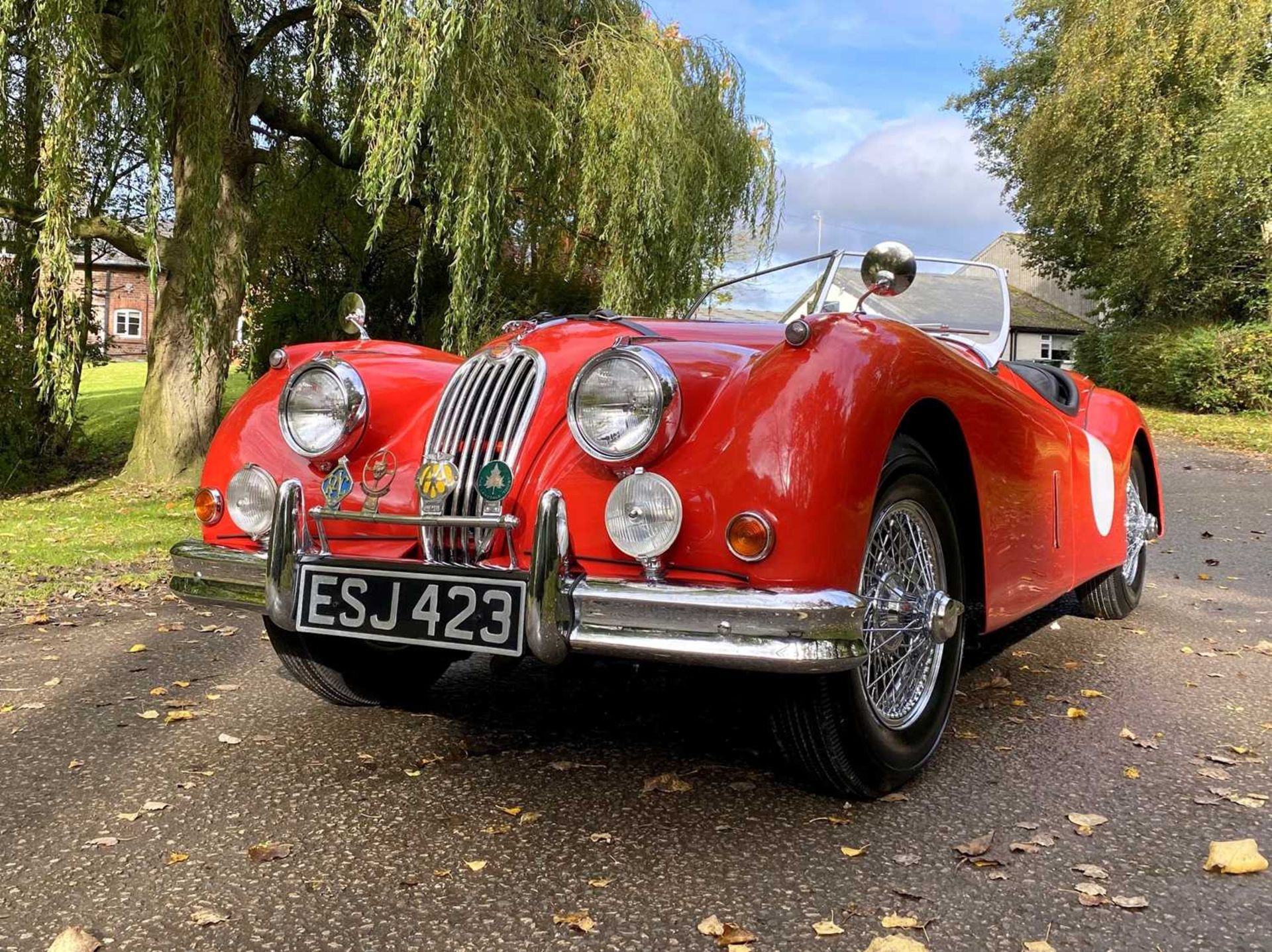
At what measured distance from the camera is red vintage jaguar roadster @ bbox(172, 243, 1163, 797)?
2301mm

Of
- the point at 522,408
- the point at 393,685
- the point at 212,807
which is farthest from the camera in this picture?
the point at 393,685

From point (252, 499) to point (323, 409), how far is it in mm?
325

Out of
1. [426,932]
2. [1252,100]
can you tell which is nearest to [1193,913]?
[426,932]

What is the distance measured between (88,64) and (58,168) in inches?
26.6

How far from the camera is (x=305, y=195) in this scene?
38.3ft

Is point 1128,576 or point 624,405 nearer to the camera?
point 624,405

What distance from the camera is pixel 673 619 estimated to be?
2232mm

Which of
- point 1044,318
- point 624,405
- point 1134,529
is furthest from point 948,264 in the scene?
point 1044,318

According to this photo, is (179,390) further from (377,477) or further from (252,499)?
(377,477)

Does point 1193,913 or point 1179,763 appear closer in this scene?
point 1193,913

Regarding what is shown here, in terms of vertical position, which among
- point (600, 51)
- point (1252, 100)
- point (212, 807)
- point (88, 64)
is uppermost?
point (1252, 100)

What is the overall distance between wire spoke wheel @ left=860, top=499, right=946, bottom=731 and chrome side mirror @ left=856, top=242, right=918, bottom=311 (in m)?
0.69

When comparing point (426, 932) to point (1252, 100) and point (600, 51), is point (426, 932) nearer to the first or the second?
point (600, 51)

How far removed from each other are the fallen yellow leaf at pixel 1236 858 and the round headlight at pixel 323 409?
7.98 ft
